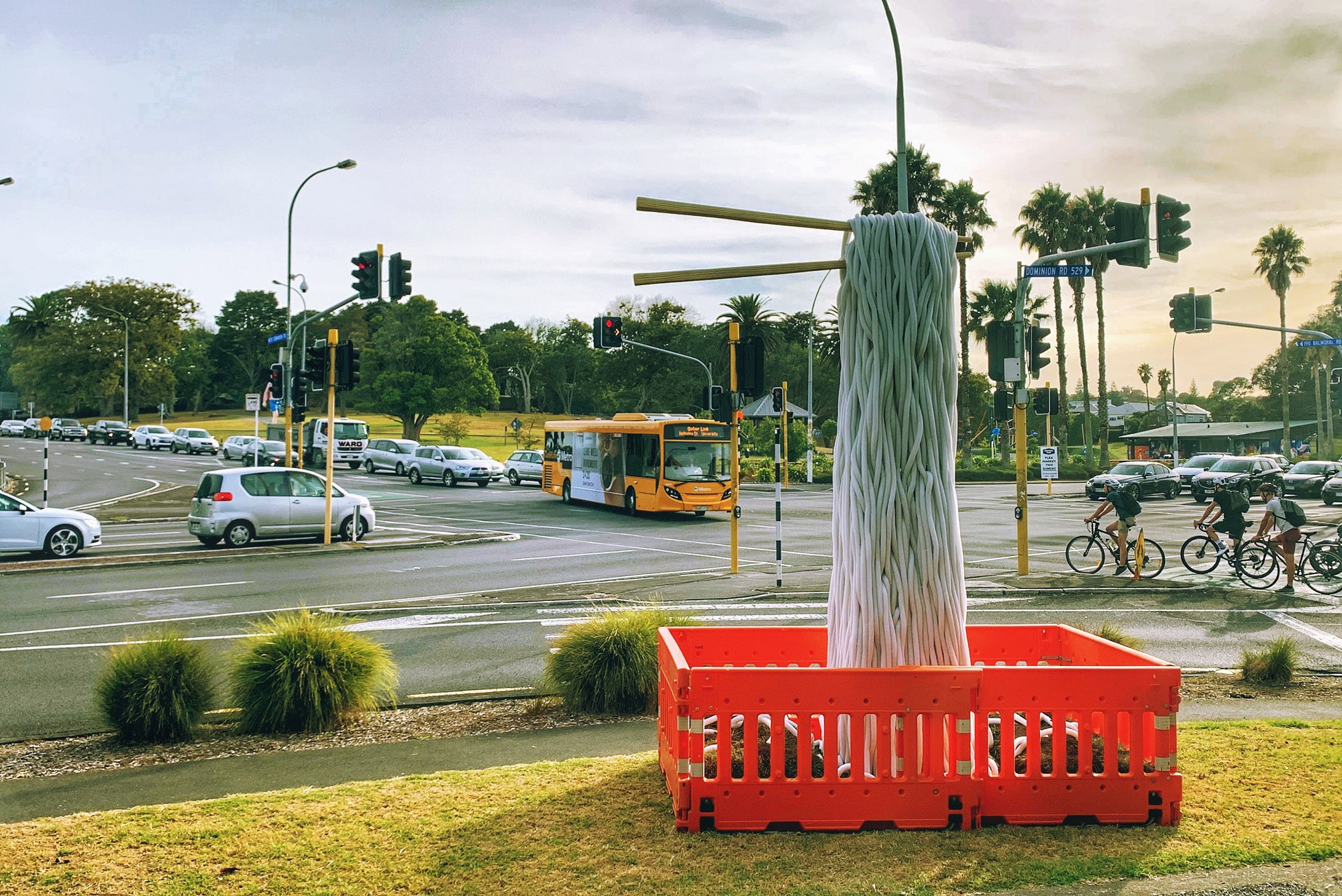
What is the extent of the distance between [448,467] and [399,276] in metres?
21.2

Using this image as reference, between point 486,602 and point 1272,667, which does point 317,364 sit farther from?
point 1272,667

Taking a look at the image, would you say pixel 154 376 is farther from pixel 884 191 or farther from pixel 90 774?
pixel 90 774

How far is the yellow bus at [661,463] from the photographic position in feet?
97.1

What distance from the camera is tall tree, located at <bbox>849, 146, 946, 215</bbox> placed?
49.1 m

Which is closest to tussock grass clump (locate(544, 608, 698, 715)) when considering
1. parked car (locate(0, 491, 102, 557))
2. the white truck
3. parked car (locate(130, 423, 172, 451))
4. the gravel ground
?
the gravel ground

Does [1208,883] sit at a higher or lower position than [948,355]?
lower

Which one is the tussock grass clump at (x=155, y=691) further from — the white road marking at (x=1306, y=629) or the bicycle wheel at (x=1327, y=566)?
Result: the bicycle wheel at (x=1327, y=566)

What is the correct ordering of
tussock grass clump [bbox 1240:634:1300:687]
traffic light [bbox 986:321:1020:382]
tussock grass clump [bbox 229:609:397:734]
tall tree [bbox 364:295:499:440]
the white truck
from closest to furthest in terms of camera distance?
tussock grass clump [bbox 229:609:397:734]
tussock grass clump [bbox 1240:634:1300:687]
traffic light [bbox 986:321:1020:382]
the white truck
tall tree [bbox 364:295:499:440]

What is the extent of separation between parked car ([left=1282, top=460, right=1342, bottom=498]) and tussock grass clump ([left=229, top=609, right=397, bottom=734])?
41.7 meters

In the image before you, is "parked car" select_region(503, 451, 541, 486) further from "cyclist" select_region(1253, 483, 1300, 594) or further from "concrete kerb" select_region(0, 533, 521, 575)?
"cyclist" select_region(1253, 483, 1300, 594)

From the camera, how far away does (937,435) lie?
16.5 feet

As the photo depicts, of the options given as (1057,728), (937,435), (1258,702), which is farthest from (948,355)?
(1258,702)

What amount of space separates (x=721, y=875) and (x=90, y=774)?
4.38 meters

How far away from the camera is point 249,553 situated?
19.8 m
